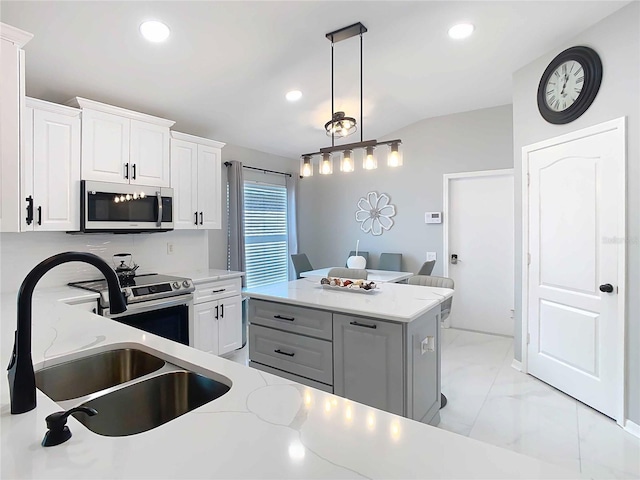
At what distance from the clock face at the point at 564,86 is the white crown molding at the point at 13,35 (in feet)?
12.1

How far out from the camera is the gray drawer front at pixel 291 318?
2359 mm

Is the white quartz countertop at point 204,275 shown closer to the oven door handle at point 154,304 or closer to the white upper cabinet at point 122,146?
the oven door handle at point 154,304

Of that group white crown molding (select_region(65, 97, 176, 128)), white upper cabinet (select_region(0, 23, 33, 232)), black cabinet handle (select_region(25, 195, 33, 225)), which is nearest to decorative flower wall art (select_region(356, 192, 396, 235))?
white crown molding (select_region(65, 97, 176, 128))

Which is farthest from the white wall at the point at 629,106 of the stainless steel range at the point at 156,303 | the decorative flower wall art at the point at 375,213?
the stainless steel range at the point at 156,303

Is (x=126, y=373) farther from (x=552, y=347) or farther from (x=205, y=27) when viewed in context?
(x=552, y=347)

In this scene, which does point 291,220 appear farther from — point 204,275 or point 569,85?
point 569,85

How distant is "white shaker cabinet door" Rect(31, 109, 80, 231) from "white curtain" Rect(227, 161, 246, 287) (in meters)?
1.88

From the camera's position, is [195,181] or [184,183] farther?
[195,181]

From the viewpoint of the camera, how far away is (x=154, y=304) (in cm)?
294

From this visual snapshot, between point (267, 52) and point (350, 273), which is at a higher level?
point (267, 52)

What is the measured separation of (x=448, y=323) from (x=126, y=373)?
443 cm

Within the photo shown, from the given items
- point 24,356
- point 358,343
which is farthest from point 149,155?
point 24,356

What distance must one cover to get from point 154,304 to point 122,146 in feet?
4.61

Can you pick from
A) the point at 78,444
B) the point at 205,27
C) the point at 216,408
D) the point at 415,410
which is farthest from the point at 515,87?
the point at 78,444
